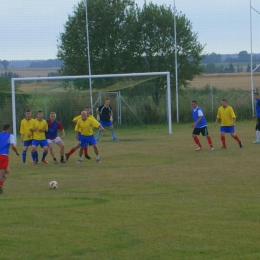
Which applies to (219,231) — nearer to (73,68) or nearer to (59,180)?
(59,180)

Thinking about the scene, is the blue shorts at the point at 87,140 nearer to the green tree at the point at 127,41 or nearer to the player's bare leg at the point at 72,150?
the player's bare leg at the point at 72,150

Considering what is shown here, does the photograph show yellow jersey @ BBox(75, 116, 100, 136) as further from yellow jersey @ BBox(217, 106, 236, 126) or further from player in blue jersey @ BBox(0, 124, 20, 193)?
player in blue jersey @ BBox(0, 124, 20, 193)

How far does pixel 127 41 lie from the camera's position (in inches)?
1666

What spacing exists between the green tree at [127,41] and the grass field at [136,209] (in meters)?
19.7

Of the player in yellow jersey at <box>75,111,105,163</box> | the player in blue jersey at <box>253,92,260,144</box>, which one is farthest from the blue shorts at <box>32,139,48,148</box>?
the player in blue jersey at <box>253,92,260,144</box>

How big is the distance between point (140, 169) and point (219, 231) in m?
8.77

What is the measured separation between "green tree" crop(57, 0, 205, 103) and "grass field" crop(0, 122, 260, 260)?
19745 mm

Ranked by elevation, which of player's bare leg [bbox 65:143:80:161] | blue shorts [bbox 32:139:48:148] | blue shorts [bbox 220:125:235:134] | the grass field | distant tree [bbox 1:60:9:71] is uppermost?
distant tree [bbox 1:60:9:71]

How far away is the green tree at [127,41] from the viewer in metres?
41.0

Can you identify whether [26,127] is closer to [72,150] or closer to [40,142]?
[40,142]

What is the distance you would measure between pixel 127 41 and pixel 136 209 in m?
30.9

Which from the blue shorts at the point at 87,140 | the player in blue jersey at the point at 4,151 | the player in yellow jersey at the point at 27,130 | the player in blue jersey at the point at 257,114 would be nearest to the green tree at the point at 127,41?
the player in blue jersey at the point at 257,114

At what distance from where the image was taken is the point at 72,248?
369 inches

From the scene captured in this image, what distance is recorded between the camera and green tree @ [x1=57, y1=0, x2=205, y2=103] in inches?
1614
